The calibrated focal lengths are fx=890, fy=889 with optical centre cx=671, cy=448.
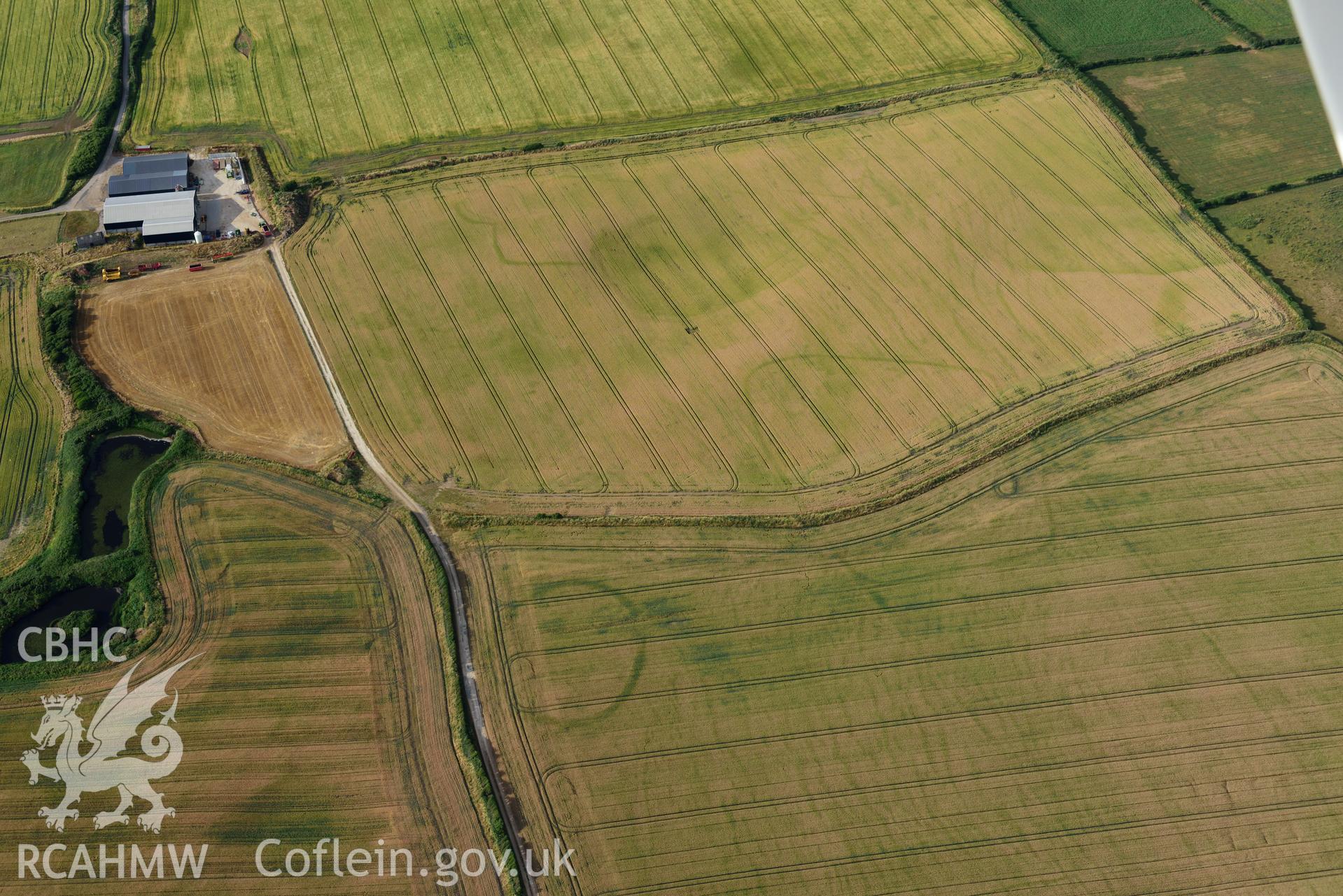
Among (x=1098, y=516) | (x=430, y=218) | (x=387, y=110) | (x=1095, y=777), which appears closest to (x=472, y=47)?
(x=387, y=110)

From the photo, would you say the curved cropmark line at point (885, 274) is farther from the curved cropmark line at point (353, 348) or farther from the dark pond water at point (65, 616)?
the dark pond water at point (65, 616)

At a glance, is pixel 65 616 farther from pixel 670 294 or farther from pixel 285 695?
pixel 670 294

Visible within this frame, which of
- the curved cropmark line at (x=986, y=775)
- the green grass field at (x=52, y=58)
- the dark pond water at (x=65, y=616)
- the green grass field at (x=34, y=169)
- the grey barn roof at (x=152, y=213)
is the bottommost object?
the curved cropmark line at (x=986, y=775)

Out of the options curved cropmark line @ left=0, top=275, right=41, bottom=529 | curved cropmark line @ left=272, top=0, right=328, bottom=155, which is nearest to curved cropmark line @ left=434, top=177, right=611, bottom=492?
curved cropmark line @ left=272, top=0, right=328, bottom=155

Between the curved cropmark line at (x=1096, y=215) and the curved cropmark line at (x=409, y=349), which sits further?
the curved cropmark line at (x=1096, y=215)

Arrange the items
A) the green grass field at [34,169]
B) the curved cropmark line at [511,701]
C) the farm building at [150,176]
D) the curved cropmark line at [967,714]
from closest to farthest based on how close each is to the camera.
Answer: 1. the curved cropmark line at [511,701]
2. the curved cropmark line at [967,714]
3. the farm building at [150,176]
4. the green grass field at [34,169]

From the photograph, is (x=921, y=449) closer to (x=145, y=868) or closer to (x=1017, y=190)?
(x=1017, y=190)

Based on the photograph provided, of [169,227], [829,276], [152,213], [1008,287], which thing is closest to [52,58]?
[152,213]

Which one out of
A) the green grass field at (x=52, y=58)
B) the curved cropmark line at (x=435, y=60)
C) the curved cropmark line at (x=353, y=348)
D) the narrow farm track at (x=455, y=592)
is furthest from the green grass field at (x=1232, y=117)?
the green grass field at (x=52, y=58)
